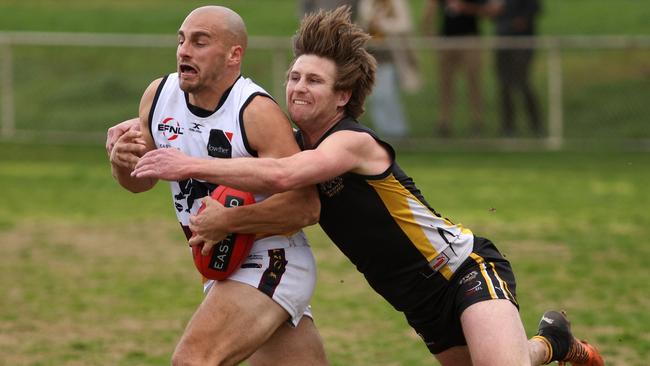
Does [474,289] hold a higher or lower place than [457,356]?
higher

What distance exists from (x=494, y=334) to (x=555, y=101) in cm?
1386

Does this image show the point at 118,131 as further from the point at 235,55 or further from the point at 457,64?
the point at 457,64

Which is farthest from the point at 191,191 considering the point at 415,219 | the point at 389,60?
the point at 389,60

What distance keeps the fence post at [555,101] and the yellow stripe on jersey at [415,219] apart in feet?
43.6

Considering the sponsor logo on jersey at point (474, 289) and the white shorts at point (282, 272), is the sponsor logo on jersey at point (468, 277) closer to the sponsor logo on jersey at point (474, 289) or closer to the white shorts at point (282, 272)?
the sponsor logo on jersey at point (474, 289)

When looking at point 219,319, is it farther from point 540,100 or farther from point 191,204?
point 540,100

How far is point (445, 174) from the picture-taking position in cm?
1631

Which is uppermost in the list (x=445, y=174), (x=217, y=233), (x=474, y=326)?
(x=217, y=233)

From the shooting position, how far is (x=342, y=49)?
5691 mm

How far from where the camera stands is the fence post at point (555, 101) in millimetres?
18953

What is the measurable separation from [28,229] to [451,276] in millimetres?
7597

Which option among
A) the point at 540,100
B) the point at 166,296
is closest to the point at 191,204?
the point at 166,296

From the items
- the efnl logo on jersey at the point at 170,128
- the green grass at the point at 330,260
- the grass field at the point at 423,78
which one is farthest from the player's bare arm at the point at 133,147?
the grass field at the point at 423,78

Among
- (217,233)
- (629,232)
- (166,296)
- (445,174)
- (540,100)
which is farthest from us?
(540,100)
